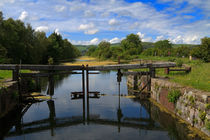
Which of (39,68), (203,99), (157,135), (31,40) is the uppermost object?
(31,40)

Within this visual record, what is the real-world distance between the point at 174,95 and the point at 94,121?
21.6 feet

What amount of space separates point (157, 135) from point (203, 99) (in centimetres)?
366

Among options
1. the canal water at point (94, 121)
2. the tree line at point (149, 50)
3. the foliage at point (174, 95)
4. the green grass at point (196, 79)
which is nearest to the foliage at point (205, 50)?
the tree line at point (149, 50)

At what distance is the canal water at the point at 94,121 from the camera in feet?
39.5

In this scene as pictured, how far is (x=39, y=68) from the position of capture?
1956 cm

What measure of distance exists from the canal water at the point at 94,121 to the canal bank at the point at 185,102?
82 centimetres

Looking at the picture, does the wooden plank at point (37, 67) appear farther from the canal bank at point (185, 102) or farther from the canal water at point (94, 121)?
the canal bank at point (185, 102)

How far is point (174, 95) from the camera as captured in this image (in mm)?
14578

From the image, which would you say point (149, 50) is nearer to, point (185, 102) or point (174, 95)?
point (174, 95)

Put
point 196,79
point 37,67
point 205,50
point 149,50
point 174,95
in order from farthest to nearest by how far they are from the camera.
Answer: point 149,50
point 205,50
point 37,67
point 196,79
point 174,95

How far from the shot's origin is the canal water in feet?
39.5

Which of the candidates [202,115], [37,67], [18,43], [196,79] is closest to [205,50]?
[196,79]

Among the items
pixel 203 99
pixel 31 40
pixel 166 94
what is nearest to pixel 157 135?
pixel 203 99

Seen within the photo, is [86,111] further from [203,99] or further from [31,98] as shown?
[203,99]
